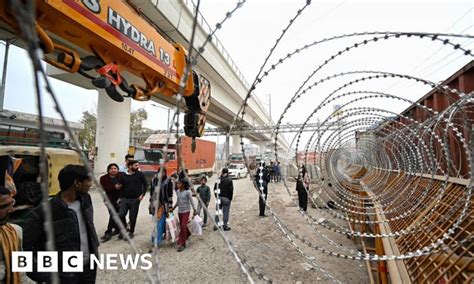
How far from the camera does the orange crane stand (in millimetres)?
1880

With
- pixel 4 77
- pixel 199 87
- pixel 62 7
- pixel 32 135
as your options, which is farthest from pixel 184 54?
pixel 4 77

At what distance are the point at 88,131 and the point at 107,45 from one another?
30.4 meters

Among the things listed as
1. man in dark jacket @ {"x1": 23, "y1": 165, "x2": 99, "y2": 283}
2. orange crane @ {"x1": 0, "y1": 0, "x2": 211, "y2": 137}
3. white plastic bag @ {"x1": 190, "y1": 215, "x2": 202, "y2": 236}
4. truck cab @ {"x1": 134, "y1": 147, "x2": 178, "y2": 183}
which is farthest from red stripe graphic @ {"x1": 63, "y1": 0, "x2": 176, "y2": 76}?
truck cab @ {"x1": 134, "y1": 147, "x2": 178, "y2": 183}

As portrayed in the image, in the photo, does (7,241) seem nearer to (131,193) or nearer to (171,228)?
(171,228)

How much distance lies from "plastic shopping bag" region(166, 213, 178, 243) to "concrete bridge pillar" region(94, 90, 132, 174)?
9398 mm

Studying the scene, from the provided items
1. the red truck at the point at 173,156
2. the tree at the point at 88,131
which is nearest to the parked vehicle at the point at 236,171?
the red truck at the point at 173,156

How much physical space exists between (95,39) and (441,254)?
3274mm

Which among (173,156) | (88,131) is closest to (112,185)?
(173,156)

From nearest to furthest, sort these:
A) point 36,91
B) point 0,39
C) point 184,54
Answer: point 36,91 < point 184,54 < point 0,39

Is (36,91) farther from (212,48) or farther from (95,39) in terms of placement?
(212,48)

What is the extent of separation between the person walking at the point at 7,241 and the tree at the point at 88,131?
25090 millimetres

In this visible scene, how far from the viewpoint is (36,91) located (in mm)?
678

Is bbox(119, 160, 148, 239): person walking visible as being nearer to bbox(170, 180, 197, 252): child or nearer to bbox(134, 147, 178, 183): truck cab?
bbox(170, 180, 197, 252): child

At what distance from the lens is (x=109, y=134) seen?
13414mm
